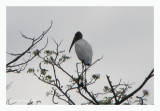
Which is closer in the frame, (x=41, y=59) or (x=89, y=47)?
(x=41, y=59)

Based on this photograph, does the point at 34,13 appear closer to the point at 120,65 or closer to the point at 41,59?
the point at 41,59

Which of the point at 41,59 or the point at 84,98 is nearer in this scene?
the point at 84,98

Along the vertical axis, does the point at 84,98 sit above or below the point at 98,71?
below

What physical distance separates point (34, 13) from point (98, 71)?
1679 mm

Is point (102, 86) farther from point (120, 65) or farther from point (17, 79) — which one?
point (17, 79)

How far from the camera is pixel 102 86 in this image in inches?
185
